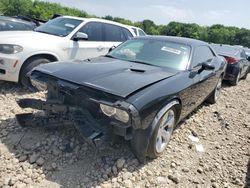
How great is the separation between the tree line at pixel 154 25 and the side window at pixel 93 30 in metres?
31.8

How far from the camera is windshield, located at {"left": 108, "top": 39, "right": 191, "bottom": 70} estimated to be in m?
4.12

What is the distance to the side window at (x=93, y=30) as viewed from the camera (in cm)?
608

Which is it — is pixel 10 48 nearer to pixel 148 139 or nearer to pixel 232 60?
pixel 148 139

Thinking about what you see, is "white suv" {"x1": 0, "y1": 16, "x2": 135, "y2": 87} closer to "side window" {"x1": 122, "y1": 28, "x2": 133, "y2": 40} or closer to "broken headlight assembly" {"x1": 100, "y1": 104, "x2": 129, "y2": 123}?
"side window" {"x1": 122, "y1": 28, "x2": 133, "y2": 40}

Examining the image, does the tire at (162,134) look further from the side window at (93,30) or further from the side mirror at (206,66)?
the side window at (93,30)

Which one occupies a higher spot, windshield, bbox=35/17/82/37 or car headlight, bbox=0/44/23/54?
windshield, bbox=35/17/82/37

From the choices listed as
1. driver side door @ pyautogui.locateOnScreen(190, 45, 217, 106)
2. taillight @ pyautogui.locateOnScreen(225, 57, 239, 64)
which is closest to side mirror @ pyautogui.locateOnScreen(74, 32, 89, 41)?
driver side door @ pyautogui.locateOnScreen(190, 45, 217, 106)

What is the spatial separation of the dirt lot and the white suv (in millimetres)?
768

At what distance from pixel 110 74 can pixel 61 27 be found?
3.19m

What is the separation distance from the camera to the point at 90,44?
19.9ft

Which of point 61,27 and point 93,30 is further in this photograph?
point 93,30

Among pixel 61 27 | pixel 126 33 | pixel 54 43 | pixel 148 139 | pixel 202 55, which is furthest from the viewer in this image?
pixel 126 33

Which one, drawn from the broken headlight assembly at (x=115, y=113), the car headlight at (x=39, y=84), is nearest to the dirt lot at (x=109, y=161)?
the broken headlight assembly at (x=115, y=113)

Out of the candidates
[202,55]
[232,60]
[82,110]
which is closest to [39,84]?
[82,110]
